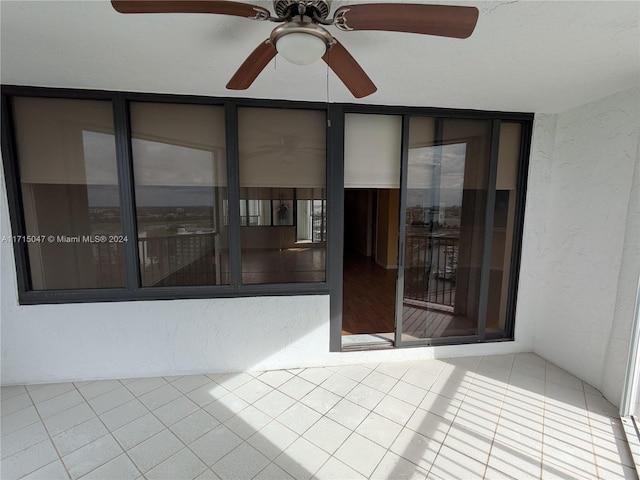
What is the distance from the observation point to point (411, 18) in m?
1.06

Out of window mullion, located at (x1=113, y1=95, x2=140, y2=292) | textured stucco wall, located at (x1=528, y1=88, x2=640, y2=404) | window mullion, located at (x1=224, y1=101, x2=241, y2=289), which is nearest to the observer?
textured stucco wall, located at (x1=528, y1=88, x2=640, y2=404)

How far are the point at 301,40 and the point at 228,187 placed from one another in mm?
1594

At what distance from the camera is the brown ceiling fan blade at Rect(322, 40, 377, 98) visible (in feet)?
4.23

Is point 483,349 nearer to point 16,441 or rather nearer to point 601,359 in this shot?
point 601,359

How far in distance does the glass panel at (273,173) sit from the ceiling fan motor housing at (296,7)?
4.47 ft

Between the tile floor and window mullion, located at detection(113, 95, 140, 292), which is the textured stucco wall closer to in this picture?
the tile floor

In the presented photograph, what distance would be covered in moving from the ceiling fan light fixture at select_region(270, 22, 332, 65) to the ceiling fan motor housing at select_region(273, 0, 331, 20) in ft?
0.35

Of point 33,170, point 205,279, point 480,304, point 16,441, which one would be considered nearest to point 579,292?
point 480,304

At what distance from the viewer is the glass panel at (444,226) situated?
274cm

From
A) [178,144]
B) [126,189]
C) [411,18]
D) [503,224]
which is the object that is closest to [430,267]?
[503,224]

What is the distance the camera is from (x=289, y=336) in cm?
267

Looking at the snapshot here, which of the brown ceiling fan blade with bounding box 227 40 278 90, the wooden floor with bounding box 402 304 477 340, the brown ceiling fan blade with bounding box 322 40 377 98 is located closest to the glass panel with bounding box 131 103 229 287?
the brown ceiling fan blade with bounding box 227 40 278 90

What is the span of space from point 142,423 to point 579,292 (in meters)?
3.71

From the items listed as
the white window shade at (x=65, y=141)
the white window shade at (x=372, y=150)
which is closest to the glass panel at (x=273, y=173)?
the white window shade at (x=372, y=150)
